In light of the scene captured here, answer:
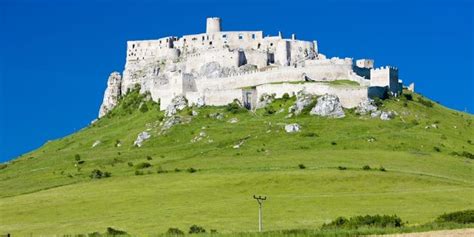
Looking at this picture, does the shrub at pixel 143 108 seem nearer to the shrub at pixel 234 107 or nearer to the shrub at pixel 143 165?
the shrub at pixel 234 107

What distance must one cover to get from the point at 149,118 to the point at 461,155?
52973 mm

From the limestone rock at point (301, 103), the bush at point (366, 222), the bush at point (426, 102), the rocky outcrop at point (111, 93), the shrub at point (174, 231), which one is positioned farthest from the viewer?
the rocky outcrop at point (111, 93)

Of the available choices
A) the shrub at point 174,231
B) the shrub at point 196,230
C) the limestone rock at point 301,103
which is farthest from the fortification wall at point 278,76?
the shrub at point 174,231

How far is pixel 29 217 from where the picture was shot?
10162 centimetres

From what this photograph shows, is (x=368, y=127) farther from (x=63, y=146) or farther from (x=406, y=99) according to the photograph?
(x=63, y=146)

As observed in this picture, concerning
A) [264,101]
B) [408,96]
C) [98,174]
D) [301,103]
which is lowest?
[98,174]

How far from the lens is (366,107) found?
466 feet

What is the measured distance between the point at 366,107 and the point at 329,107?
16.8 feet

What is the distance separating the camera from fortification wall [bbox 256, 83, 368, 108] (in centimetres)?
14288

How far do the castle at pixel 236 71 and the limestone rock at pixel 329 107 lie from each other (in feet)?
3.99

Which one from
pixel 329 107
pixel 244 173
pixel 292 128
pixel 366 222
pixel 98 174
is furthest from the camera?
pixel 329 107

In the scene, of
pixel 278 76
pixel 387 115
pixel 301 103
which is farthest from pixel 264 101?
pixel 387 115

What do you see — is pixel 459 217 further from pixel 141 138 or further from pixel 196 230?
pixel 141 138

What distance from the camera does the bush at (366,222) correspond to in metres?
81.1
